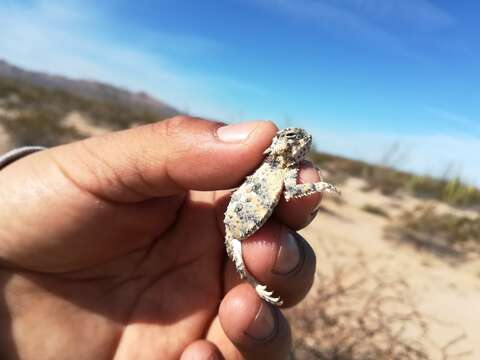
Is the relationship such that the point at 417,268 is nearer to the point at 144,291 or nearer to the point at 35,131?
the point at 144,291

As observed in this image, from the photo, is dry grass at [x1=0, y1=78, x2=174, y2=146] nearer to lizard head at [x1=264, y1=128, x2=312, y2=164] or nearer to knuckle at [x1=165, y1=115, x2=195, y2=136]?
knuckle at [x1=165, y1=115, x2=195, y2=136]

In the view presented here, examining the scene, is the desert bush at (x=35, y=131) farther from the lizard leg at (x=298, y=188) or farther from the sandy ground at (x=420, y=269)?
the lizard leg at (x=298, y=188)

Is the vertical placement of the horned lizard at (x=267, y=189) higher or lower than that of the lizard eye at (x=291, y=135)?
lower

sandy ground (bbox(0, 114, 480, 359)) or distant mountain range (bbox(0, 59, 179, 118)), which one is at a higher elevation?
sandy ground (bbox(0, 114, 480, 359))

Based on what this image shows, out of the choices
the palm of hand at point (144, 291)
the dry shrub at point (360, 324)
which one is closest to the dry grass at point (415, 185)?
the dry shrub at point (360, 324)

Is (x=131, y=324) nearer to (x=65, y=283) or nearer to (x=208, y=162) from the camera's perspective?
(x=65, y=283)

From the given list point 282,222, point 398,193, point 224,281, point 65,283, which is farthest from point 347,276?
point 398,193

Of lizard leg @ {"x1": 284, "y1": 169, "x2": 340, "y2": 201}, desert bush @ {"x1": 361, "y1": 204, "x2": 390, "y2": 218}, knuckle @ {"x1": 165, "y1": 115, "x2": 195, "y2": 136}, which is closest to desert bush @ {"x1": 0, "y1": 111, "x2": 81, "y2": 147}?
desert bush @ {"x1": 361, "y1": 204, "x2": 390, "y2": 218}
